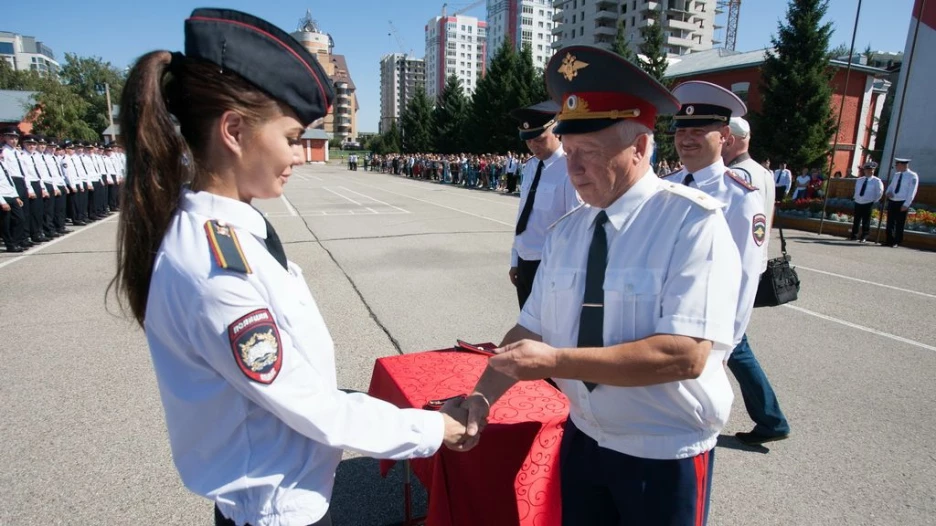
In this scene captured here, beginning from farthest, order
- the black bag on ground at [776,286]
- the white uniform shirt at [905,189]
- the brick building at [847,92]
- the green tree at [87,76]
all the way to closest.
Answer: the green tree at [87,76], the brick building at [847,92], the white uniform shirt at [905,189], the black bag on ground at [776,286]

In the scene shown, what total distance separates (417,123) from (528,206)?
181ft

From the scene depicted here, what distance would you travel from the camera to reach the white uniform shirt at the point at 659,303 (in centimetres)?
135

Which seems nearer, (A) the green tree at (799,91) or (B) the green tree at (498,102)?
(A) the green tree at (799,91)

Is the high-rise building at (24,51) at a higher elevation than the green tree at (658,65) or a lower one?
higher

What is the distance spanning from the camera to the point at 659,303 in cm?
139

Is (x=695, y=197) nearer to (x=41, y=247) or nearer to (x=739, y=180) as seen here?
(x=739, y=180)

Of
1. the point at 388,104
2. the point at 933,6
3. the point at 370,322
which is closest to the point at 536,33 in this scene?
the point at 388,104

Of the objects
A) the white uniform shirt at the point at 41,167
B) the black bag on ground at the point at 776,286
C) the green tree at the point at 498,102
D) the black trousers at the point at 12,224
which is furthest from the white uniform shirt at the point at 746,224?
the green tree at the point at 498,102

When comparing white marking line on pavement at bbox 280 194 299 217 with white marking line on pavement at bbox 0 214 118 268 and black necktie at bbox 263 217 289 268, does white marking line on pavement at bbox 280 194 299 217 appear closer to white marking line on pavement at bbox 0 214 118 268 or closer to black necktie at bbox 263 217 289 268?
white marking line on pavement at bbox 0 214 118 268

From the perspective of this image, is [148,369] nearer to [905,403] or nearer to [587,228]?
[587,228]

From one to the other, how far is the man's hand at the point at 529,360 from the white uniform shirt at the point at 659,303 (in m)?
0.18

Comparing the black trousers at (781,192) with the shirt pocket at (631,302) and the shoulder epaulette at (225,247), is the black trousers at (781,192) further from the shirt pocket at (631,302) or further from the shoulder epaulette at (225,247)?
the shoulder epaulette at (225,247)

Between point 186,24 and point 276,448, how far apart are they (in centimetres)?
95

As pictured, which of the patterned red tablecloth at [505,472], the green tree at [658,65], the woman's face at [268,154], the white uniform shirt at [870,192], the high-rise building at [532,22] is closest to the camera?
the woman's face at [268,154]
